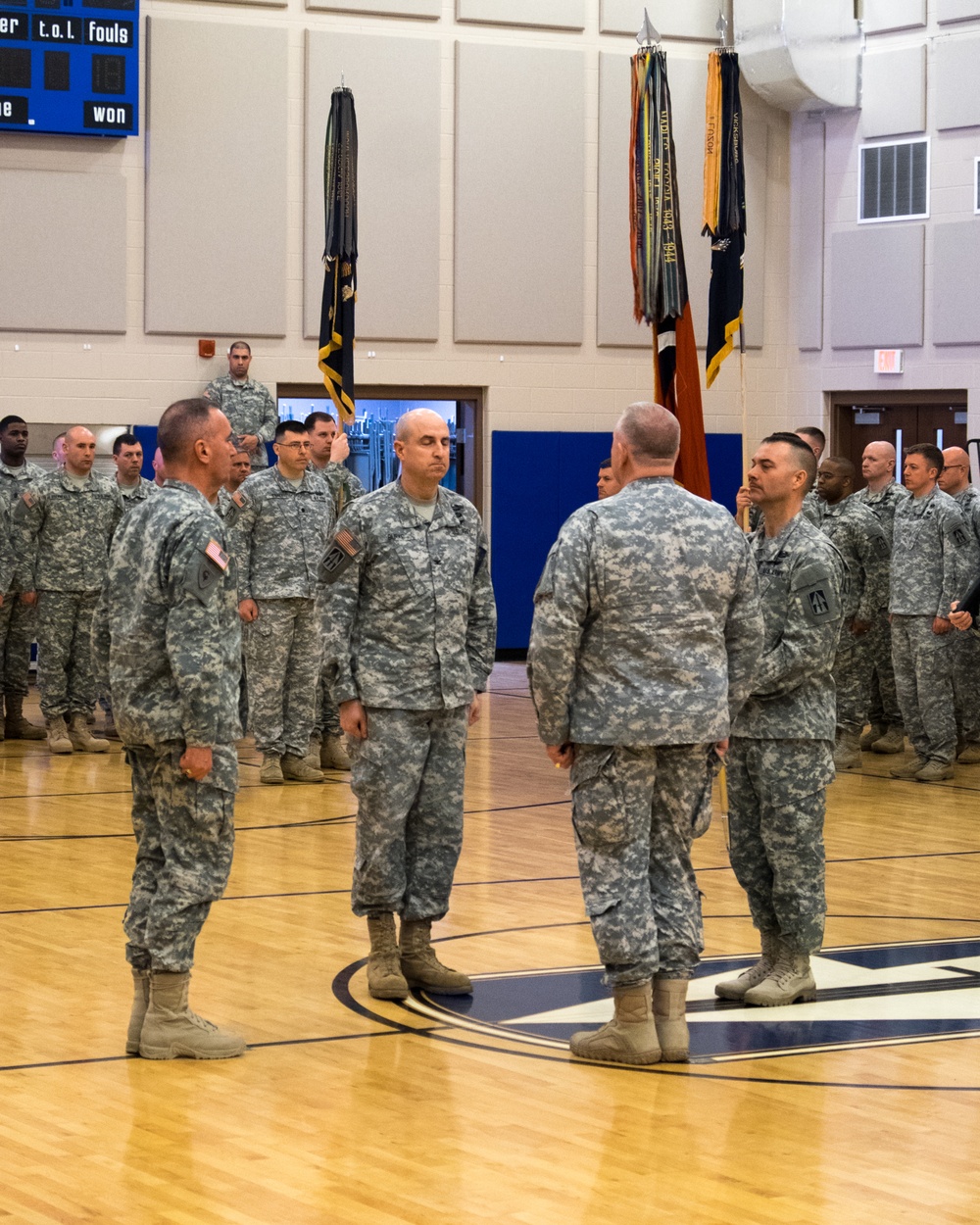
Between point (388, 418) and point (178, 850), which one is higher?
point (388, 418)

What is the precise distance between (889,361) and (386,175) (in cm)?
452

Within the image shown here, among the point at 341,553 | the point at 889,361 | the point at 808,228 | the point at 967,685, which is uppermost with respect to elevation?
the point at 808,228

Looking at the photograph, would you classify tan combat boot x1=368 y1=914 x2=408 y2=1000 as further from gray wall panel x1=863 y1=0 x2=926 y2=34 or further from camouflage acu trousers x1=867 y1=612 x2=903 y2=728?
gray wall panel x1=863 y1=0 x2=926 y2=34

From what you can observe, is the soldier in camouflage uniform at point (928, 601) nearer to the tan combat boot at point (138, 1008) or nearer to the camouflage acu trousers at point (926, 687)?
the camouflage acu trousers at point (926, 687)

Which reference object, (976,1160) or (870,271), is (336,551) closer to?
(976,1160)

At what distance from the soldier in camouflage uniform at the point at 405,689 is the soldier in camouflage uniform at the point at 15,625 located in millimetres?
6535

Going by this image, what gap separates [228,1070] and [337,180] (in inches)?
260

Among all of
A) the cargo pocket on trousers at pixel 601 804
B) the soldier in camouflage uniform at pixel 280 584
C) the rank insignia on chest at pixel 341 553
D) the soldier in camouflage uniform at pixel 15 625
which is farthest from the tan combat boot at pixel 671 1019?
the soldier in camouflage uniform at pixel 15 625

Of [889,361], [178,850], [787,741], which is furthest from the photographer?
[889,361]

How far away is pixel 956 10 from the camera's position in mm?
14844

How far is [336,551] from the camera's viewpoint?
Result: 5.13 m

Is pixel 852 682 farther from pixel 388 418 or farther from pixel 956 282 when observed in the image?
pixel 388 418

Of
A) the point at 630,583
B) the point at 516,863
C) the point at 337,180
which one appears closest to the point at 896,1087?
the point at 630,583

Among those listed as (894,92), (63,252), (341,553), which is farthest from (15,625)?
(894,92)
